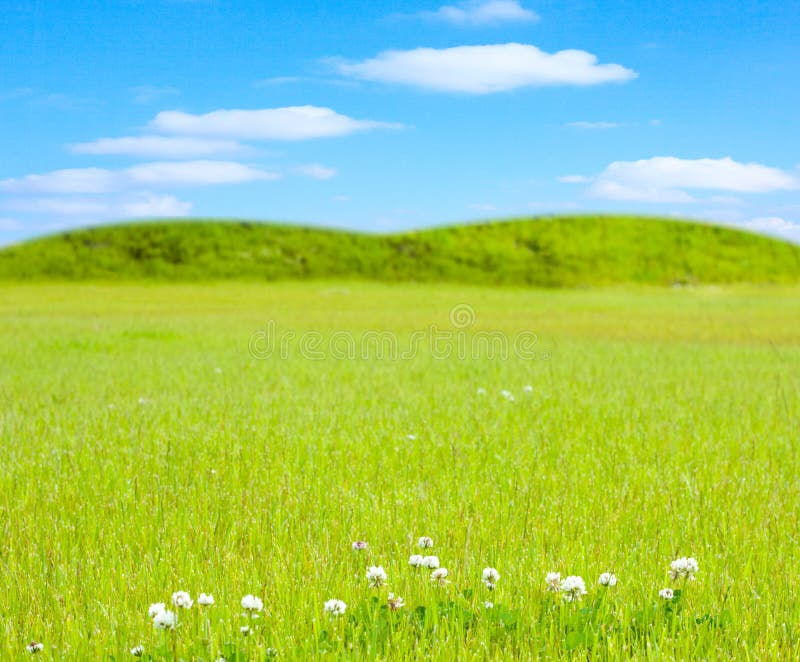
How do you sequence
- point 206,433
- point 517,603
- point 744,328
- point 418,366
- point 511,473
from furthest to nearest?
1. point 744,328
2. point 418,366
3. point 206,433
4. point 511,473
5. point 517,603

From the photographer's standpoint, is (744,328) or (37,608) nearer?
(37,608)

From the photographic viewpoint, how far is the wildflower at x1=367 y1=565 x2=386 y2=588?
158 inches

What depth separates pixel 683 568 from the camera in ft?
13.7

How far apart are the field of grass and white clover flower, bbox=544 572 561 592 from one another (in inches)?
5.3

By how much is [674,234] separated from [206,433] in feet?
342

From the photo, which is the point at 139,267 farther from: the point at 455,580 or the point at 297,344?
the point at 455,580

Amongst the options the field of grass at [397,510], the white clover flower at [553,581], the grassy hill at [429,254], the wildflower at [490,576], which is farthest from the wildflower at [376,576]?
the grassy hill at [429,254]

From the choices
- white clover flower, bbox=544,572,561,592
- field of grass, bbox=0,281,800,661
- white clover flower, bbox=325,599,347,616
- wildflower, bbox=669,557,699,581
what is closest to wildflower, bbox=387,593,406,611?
field of grass, bbox=0,281,800,661

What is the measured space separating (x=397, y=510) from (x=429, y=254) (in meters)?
95.4

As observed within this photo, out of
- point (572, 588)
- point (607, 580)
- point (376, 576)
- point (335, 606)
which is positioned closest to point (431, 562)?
point (376, 576)

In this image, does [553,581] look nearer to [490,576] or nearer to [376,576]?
[490,576]

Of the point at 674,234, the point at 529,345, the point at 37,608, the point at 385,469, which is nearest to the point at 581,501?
the point at 385,469

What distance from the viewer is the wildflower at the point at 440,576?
4043 millimetres

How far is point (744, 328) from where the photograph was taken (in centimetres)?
3089
